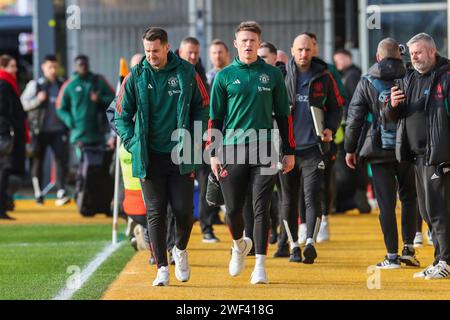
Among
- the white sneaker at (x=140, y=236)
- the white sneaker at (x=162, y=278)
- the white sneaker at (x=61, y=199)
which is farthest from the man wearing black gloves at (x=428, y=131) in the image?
the white sneaker at (x=61, y=199)

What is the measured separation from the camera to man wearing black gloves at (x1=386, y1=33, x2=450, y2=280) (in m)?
10.8

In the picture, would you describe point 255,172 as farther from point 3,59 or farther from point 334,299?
point 3,59

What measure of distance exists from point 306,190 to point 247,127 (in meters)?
2.18

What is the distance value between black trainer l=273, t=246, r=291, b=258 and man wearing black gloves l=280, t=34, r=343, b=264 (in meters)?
0.29

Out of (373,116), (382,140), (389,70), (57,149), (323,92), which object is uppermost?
(389,70)

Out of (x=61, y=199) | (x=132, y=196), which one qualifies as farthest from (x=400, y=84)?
(x=61, y=199)

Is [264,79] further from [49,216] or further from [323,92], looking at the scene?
[49,216]

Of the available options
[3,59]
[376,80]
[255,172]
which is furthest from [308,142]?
[3,59]

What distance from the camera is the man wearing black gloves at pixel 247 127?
35.5ft

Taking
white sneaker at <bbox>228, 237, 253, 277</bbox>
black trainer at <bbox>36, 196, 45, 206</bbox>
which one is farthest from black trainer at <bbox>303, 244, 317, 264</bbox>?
black trainer at <bbox>36, 196, 45, 206</bbox>

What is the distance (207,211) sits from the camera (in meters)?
14.7

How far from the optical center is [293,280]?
11055 mm

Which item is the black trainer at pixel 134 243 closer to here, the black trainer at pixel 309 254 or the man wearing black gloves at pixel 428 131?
the black trainer at pixel 309 254

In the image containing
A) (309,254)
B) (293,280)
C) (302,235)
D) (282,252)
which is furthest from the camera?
(302,235)
